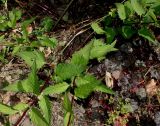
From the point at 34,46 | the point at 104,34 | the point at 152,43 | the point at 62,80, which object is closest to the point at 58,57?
the point at 34,46

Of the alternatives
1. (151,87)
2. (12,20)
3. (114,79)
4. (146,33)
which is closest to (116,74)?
(114,79)

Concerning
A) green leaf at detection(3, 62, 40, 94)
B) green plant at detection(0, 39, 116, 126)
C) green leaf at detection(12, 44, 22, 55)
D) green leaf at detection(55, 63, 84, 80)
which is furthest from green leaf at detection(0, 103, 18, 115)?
green leaf at detection(12, 44, 22, 55)

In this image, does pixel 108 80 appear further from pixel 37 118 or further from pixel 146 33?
pixel 37 118

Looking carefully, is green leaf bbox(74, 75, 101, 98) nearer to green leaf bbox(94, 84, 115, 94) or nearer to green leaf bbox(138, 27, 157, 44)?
green leaf bbox(94, 84, 115, 94)

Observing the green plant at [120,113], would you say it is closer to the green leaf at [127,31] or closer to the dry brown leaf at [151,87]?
the dry brown leaf at [151,87]

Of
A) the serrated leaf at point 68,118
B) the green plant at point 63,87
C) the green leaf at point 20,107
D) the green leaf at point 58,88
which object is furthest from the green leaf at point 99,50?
the green leaf at point 20,107

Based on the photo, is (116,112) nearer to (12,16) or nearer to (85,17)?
(85,17)

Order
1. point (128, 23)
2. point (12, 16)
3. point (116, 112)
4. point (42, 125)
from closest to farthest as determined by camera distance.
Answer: point (42, 125) → point (116, 112) → point (128, 23) → point (12, 16)
